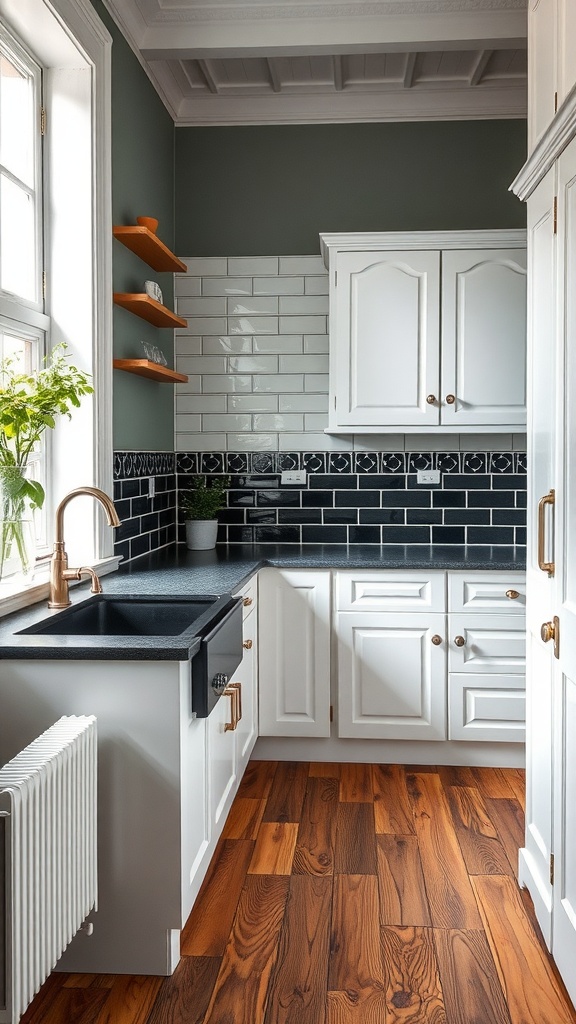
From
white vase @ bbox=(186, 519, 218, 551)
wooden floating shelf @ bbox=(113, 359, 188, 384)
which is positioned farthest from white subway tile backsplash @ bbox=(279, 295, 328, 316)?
white vase @ bbox=(186, 519, 218, 551)

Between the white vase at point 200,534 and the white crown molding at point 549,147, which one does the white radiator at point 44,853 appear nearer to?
the white crown molding at point 549,147

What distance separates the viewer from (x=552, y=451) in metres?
2.14

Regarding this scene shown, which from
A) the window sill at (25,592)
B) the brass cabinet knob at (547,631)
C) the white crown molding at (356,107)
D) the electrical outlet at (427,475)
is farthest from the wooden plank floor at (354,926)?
the white crown molding at (356,107)

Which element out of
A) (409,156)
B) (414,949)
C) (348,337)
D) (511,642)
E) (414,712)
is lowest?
(414,949)

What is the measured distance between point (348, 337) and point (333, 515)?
0.89m

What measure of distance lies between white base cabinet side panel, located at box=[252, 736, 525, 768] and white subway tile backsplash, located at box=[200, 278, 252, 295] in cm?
211

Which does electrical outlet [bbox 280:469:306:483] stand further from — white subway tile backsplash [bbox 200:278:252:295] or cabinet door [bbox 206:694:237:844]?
cabinet door [bbox 206:694:237:844]

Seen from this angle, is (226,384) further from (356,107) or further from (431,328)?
(356,107)

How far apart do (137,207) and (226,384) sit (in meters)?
0.96

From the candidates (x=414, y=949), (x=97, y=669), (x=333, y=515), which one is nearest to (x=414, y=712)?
(x=333, y=515)

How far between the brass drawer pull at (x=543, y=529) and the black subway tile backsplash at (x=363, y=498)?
190cm

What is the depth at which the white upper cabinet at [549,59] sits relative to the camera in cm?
196

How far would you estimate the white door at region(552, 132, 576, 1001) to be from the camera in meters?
1.94

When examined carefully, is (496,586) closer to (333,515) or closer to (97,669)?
(333,515)
